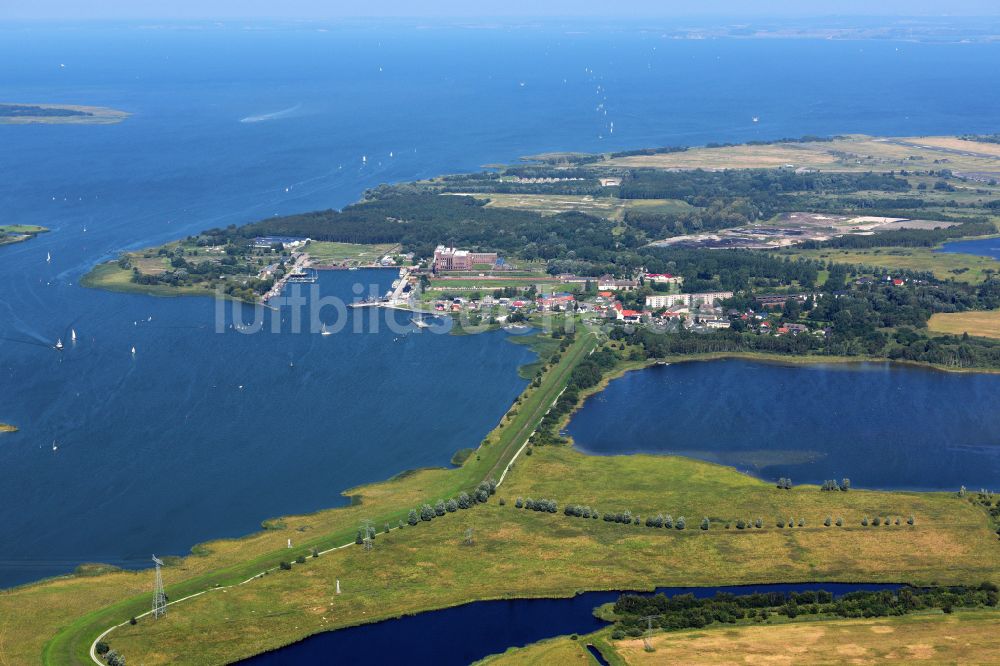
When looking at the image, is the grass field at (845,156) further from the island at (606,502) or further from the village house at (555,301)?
the village house at (555,301)

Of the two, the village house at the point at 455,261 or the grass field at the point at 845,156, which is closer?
the village house at the point at 455,261

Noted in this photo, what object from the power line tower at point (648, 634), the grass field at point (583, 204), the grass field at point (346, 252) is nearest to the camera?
the power line tower at point (648, 634)

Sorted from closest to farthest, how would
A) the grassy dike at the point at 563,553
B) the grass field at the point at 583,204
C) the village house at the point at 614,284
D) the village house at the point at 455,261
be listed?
the grassy dike at the point at 563,553 → the village house at the point at 614,284 → the village house at the point at 455,261 → the grass field at the point at 583,204

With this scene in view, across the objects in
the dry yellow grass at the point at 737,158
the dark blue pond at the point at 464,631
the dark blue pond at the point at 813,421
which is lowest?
the dark blue pond at the point at 464,631

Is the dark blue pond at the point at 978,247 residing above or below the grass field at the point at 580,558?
above

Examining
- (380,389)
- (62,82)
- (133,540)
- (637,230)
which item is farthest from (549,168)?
(62,82)

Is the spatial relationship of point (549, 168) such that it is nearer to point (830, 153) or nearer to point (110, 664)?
point (830, 153)

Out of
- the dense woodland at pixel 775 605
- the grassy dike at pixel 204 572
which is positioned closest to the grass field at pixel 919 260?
the grassy dike at pixel 204 572
